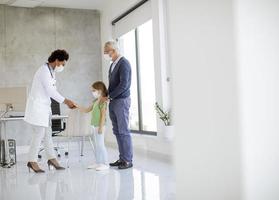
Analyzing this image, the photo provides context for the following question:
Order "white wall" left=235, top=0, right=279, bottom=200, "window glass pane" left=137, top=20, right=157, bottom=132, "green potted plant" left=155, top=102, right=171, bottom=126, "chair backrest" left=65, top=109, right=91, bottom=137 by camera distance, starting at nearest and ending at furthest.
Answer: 1. "white wall" left=235, top=0, right=279, bottom=200
2. "chair backrest" left=65, top=109, right=91, bottom=137
3. "green potted plant" left=155, top=102, right=171, bottom=126
4. "window glass pane" left=137, top=20, right=157, bottom=132

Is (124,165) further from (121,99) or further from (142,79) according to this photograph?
(142,79)

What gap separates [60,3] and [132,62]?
6.11ft

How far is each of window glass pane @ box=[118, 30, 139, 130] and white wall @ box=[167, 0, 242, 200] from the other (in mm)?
5399

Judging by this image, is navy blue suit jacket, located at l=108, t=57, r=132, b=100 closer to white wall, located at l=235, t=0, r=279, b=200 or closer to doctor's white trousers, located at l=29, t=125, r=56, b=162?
doctor's white trousers, located at l=29, t=125, r=56, b=162

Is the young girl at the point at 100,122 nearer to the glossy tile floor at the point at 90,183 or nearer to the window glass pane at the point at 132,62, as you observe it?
the glossy tile floor at the point at 90,183

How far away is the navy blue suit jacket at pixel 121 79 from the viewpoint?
392 centimetres

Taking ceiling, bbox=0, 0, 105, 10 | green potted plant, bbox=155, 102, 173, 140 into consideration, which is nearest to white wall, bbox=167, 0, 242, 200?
green potted plant, bbox=155, 102, 173, 140

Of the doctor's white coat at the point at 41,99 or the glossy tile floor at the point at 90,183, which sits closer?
the glossy tile floor at the point at 90,183

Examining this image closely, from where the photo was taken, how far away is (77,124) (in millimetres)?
4547

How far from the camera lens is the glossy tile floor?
2.81 meters

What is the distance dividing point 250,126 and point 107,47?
3.43 meters

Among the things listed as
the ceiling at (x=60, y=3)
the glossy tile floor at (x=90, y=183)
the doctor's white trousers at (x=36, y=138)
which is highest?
the ceiling at (x=60, y=3)

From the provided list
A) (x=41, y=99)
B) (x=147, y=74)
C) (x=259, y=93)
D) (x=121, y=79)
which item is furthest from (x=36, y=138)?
(x=259, y=93)

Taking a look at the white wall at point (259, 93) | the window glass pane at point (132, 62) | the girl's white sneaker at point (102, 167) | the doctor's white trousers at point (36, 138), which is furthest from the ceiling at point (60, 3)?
the white wall at point (259, 93)
